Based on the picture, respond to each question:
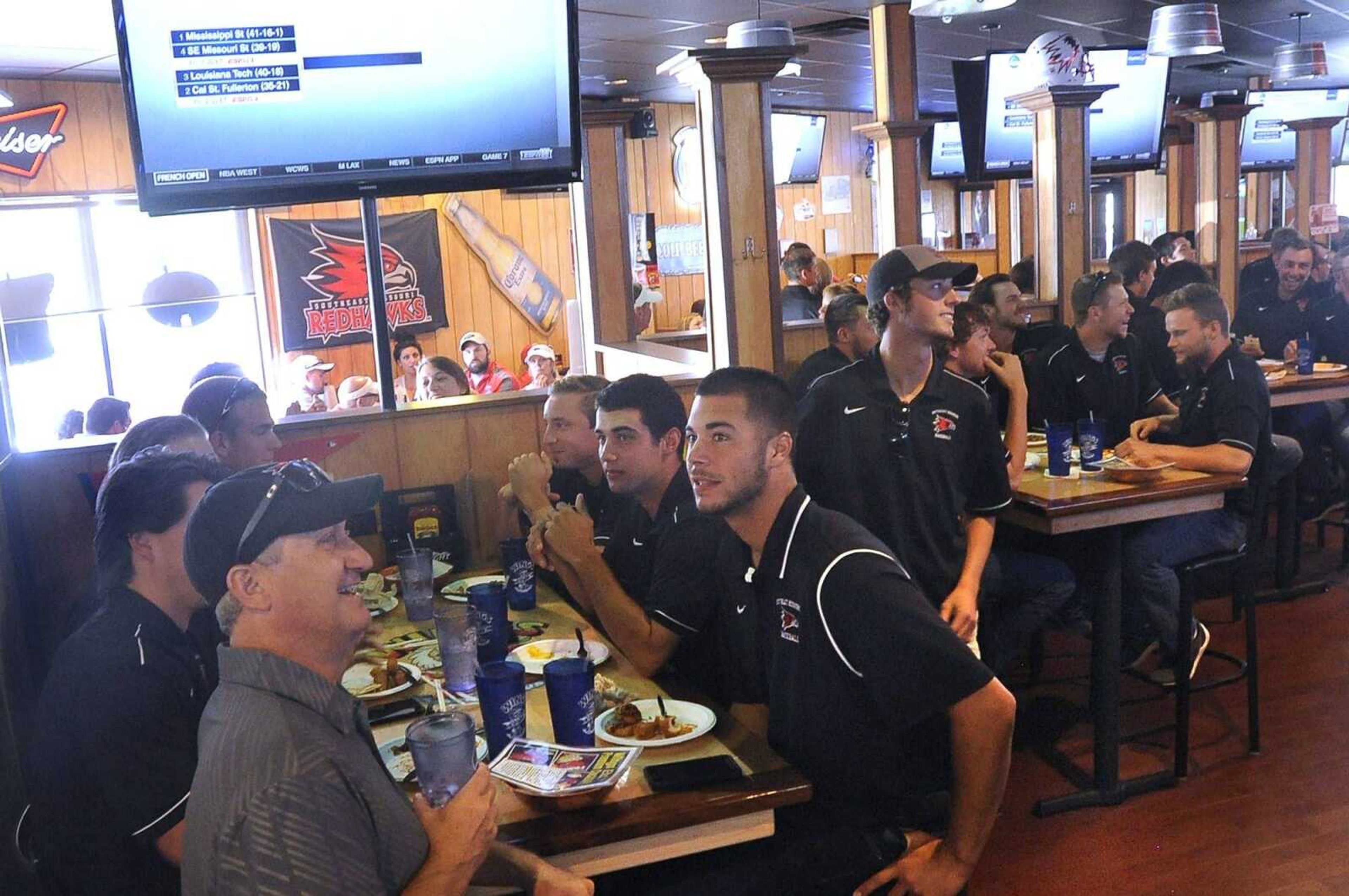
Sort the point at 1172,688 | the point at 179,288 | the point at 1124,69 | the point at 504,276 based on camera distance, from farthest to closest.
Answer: the point at 504,276 < the point at 1124,69 < the point at 179,288 < the point at 1172,688

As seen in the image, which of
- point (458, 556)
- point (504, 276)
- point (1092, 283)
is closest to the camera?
point (458, 556)

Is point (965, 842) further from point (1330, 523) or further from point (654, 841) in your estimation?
point (1330, 523)

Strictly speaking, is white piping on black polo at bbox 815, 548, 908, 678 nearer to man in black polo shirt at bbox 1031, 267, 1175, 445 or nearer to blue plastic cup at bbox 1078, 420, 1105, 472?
blue plastic cup at bbox 1078, 420, 1105, 472

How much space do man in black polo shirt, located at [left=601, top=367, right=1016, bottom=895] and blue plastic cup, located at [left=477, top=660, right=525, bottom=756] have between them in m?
0.38

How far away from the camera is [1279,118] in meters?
12.0

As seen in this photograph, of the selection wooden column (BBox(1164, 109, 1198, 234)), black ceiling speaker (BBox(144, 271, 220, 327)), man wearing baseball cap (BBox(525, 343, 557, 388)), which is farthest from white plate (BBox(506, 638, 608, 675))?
wooden column (BBox(1164, 109, 1198, 234))

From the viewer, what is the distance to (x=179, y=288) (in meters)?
6.59

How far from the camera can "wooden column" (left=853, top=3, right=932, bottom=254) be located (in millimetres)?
6621

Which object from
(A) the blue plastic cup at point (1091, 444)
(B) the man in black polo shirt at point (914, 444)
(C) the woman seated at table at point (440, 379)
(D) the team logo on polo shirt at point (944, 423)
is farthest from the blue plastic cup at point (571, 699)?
(C) the woman seated at table at point (440, 379)

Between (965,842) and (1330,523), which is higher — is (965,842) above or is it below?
above

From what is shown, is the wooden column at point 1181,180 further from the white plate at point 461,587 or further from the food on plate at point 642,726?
the food on plate at point 642,726

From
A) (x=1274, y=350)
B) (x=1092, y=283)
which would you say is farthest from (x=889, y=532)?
(x=1274, y=350)

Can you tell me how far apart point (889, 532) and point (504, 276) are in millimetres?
8396

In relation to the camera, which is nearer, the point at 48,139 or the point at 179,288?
the point at 179,288
